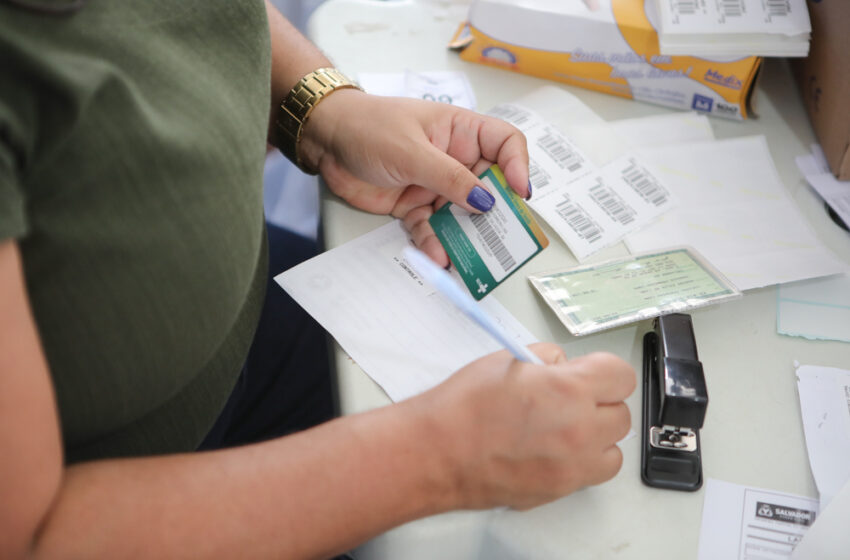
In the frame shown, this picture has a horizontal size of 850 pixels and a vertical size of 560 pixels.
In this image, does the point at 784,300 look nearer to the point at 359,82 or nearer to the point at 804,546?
Answer: the point at 804,546

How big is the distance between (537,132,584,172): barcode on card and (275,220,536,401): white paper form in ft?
0.83

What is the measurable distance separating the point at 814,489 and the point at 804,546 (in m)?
0.07

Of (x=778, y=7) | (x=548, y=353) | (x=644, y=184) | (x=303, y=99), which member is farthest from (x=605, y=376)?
(x=778, y=7)

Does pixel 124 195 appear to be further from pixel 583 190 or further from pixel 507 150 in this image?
pixel 583 190

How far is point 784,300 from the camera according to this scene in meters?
0.81

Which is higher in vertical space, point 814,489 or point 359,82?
point 359,82

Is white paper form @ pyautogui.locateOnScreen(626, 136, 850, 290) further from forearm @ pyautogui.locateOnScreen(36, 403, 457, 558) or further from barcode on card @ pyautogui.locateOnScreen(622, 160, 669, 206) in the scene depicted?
forearm @ pyautogui.locateOnScreen(36, 403, 457, 558)

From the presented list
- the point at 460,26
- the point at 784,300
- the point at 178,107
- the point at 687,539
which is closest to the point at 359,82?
the point at 460,26

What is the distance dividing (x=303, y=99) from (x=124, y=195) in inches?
15.9

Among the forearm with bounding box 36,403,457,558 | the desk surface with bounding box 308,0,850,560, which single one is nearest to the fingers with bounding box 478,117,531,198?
the desk surface with bounding box 308,0,850,560

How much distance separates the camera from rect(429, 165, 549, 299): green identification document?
74cm

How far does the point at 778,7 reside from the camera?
1016 mm

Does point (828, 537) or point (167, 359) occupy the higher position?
point (167, 359)

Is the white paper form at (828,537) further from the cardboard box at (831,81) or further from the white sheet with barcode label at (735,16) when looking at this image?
the white sheet with barcode label at (735,16)
